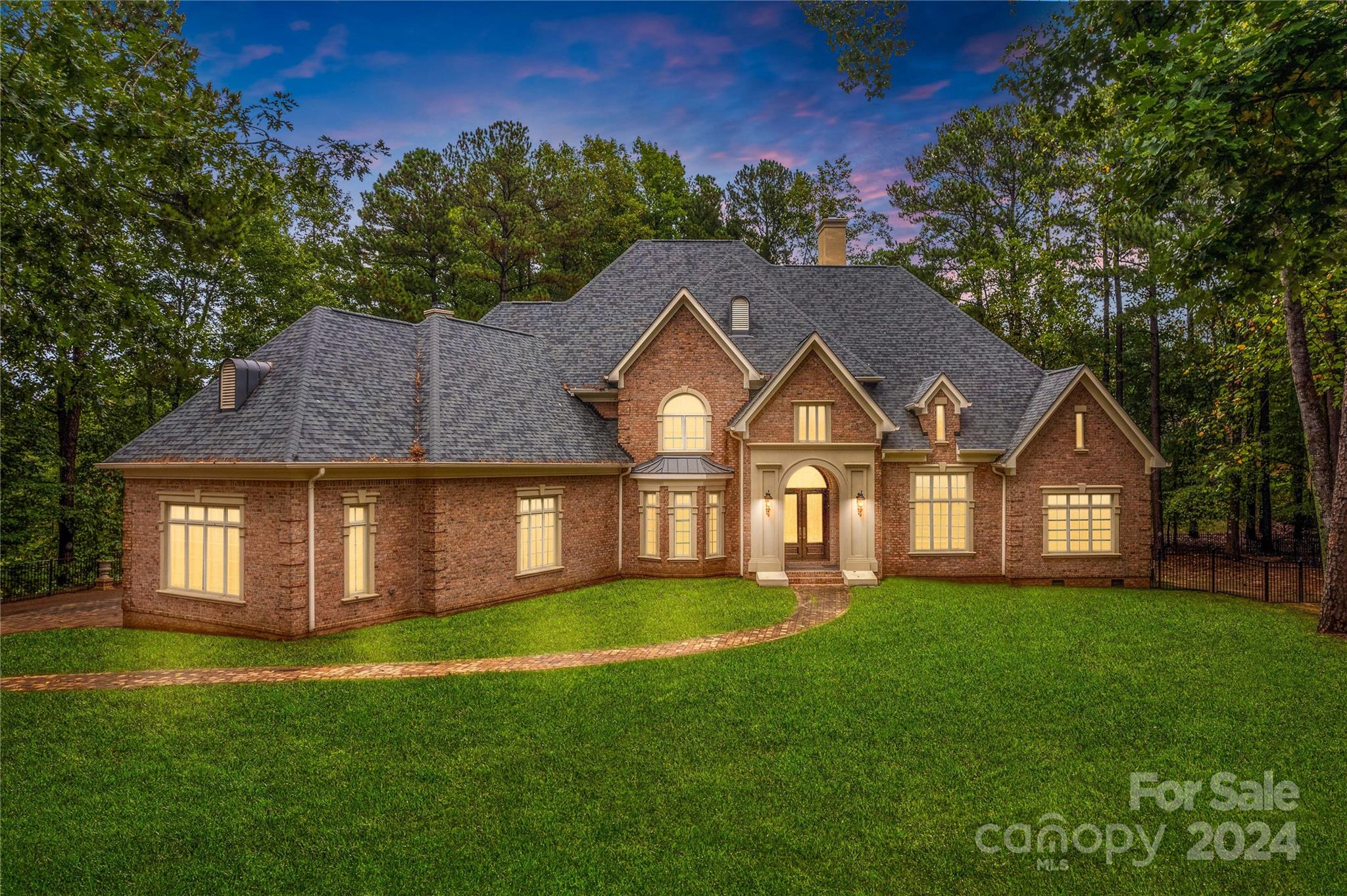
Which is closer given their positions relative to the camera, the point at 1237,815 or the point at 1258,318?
the point at 1237,815

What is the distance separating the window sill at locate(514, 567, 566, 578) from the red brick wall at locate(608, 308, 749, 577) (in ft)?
7.78

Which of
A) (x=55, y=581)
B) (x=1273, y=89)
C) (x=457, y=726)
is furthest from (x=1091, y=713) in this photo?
(x=55, y=581)

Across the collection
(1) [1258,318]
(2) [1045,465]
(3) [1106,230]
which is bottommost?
(2) [1045,465]

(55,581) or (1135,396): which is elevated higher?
(1135,396)

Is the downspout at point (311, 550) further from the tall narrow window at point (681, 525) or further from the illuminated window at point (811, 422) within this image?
the illuminated window at point (811, 422)

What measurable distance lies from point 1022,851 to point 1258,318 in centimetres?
2145

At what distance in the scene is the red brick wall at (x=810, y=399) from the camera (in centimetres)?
1884

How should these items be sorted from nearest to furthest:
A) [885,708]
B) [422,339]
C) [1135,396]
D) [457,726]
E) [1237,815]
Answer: [1237,815]
[457,726]
[885,708]
[422,339]
[1135,396]

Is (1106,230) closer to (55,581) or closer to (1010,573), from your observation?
(1010,573)

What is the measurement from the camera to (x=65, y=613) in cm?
1620

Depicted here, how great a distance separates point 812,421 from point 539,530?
899cm

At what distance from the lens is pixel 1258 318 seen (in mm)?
18859

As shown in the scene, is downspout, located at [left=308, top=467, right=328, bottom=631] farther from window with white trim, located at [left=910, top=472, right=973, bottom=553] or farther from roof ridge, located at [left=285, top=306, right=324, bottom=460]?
window with white trim, located at [left=910, top=472, right=973, bottom=553]

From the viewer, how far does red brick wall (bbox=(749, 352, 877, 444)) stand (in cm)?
1884
